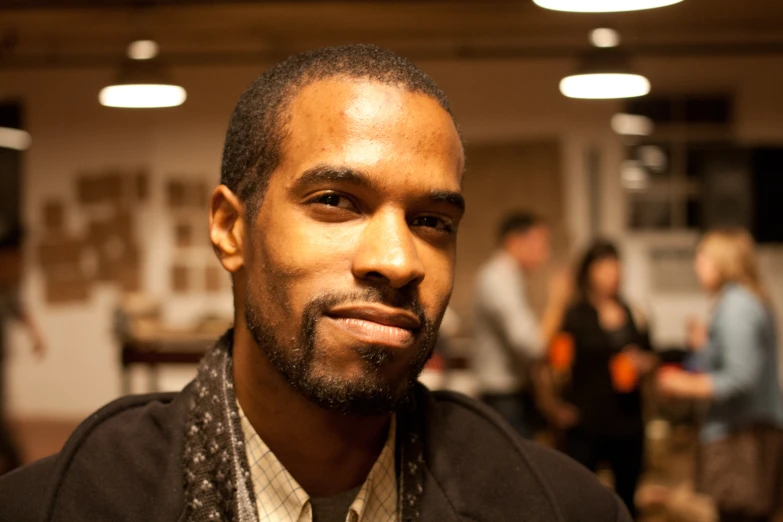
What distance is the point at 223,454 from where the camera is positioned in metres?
1.23

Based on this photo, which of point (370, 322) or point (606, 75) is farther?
point (606, 75)

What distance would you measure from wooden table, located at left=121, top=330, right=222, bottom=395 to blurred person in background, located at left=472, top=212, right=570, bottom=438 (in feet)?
10.3

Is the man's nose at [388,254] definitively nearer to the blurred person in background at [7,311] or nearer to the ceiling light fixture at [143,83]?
the blurred person in background at [7,311]

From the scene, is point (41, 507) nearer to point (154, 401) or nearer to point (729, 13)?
point (154, 401)

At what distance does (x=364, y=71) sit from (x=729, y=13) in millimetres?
6899

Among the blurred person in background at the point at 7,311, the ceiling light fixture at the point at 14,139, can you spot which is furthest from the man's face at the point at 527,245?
the ceiling light fixture at the point at 14,139

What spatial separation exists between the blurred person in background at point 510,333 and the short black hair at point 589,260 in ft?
1.00

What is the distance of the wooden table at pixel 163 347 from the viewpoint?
699 centimetres

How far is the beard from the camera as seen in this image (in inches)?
44.1

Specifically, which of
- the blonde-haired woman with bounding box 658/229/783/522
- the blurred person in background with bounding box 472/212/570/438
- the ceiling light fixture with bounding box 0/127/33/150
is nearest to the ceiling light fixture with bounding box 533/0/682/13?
the blonde-haired woman with bounding box 658/229/783/522

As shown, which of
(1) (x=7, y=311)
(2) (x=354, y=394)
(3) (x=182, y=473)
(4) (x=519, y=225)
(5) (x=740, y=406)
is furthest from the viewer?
(1) (x=7, y=311)

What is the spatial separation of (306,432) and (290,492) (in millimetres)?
90

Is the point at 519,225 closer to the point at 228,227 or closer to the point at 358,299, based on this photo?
the point at 228,227

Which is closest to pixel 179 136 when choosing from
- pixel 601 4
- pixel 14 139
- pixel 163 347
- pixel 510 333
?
pixel 14 139
